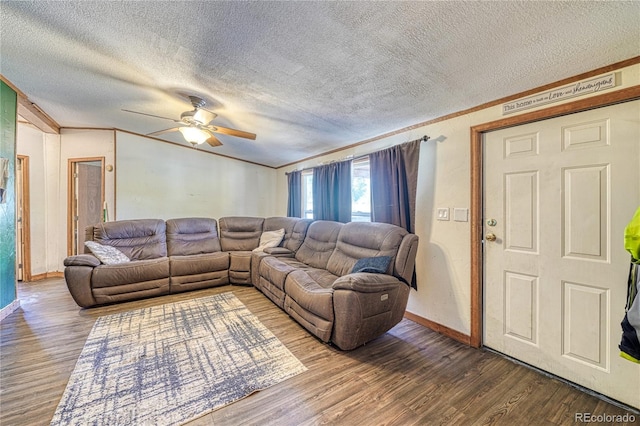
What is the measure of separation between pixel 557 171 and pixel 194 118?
3291 millimetres

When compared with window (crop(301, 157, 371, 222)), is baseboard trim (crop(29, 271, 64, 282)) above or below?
below

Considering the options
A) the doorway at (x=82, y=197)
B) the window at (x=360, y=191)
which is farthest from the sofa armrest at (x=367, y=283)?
the doorway at (x=82, y=197)

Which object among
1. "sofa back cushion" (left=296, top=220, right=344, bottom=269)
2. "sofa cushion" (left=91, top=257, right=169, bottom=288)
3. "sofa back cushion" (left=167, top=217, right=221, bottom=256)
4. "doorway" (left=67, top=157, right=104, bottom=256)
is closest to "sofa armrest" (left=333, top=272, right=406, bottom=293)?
"sofa back cushion" (left=296, top=220, right=344, bottom=269)

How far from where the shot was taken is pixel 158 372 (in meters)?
1.78

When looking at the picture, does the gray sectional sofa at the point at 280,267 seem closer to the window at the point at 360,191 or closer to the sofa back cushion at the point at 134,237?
the sofa back cushion at the point at 134,237

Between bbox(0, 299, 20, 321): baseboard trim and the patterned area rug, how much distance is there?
0.98m

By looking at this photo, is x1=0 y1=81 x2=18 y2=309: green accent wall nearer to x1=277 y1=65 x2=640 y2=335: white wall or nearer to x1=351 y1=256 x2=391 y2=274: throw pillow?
x1=351 y1=256 x2=391 y2=274: throw pillow

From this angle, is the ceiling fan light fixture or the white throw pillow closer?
the ceiling fan light fixture

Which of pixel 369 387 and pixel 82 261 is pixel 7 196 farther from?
pixel 369 387

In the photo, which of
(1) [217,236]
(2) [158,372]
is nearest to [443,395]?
(2) [158,372]

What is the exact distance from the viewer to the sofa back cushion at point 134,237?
3457 mm

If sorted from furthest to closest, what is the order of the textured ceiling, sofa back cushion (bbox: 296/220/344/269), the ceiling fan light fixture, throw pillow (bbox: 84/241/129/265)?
sofa back cushion (bbox: 296/220/344/269) → throw pillow (bbox: 84/241/129/265) → the ceiling fan light fixture → the textured ceiling

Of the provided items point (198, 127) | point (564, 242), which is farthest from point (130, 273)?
point (564, 242)

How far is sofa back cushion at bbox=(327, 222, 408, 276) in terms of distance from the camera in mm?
2438
